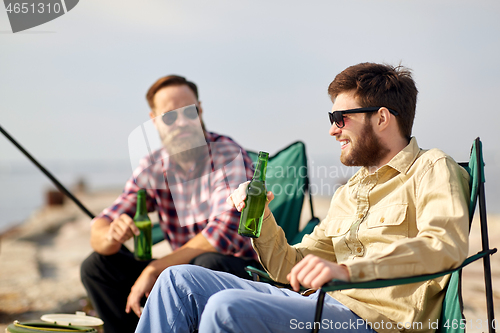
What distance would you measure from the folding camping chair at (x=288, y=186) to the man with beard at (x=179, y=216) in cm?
40

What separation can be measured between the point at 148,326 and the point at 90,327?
0.66 m

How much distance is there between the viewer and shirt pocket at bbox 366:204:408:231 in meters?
1.55

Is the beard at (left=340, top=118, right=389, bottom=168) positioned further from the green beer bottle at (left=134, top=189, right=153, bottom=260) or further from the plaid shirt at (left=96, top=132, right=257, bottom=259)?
the green beer bottle at (left=134, top=189, right=153, bottom=260)

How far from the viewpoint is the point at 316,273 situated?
3.79 feet

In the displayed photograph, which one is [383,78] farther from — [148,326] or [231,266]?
[148,326]

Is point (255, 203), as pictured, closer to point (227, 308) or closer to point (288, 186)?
point (227, 308)

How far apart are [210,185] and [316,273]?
132 cm

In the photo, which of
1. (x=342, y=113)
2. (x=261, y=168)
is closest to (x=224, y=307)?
(x=261, y=168)

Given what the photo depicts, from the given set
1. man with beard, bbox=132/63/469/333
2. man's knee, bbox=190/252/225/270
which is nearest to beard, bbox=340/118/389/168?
man with beard, bbox=132/63/469/333

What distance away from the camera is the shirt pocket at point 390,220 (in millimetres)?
1547

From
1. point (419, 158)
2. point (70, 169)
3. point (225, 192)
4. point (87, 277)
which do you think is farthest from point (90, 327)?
point (70, 169)

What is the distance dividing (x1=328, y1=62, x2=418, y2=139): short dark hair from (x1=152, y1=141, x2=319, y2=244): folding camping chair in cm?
108

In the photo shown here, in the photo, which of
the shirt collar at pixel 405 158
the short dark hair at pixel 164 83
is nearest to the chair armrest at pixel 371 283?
the shirt collar at pixel 405 158

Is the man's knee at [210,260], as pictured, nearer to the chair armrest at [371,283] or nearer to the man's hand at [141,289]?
the man's hand at [141,289]
